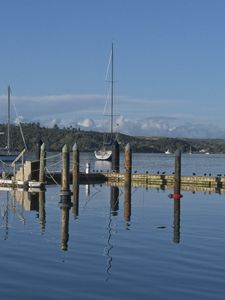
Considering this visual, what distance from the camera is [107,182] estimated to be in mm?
59719

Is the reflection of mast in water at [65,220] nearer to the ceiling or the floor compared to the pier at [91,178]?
nearer to the floor

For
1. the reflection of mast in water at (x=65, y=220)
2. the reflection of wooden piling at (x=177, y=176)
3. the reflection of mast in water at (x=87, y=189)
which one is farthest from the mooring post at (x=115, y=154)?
the reflection of mast in water at (x=65, y=220)

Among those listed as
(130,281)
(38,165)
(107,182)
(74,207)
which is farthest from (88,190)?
(130,281)

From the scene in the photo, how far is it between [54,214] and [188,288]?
56.2 ft

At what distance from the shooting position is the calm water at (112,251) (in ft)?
Result: 55.7

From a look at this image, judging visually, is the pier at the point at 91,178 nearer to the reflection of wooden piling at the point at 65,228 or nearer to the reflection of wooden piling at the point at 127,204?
the reflection of wooden piling at the point at 127,204

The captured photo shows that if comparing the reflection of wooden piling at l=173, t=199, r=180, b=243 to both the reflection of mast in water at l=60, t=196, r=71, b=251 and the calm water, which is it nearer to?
the calm water

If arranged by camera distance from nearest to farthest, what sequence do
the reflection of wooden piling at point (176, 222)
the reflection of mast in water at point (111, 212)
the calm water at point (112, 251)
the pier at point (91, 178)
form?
the calm water at point (112, 251), the reflection of mast in water at point (111, 212), the reflection of wooden piling at point (176, 222), the pier at point (91, 178)

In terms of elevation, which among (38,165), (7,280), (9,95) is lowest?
(7,280)

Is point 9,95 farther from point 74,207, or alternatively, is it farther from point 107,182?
point 74,207

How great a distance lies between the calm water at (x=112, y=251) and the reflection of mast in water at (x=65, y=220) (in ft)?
0.13

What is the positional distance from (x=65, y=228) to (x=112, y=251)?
6.05 m

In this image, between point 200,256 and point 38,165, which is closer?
point 200,256

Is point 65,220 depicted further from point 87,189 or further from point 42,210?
point 87,189
